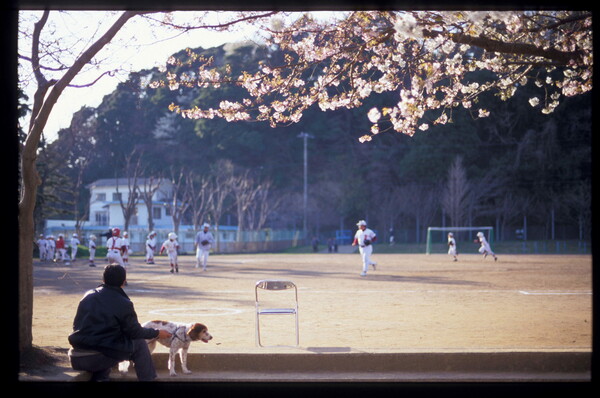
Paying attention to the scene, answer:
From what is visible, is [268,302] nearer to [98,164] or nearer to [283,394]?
[283,394]

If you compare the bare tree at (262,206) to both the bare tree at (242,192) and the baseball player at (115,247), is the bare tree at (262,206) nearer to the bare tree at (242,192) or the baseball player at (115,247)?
the bare tree at (242,192)

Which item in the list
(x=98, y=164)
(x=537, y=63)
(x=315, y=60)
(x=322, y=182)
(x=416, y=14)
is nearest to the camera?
(x=416, y=14)

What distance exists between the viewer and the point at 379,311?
13047 millimetres

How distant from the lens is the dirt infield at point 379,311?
9.39 m

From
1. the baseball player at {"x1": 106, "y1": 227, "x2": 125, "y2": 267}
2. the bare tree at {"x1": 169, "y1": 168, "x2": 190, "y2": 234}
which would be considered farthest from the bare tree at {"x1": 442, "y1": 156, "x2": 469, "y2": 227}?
the baseball player at {"x1": 106, "y1": 227, "x2": 125, "y2": 267}

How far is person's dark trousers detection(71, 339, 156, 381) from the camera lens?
6801 millimetres

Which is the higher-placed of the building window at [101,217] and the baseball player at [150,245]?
the building window at [101,217]

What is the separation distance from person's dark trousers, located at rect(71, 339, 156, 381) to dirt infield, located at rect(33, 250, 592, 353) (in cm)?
128

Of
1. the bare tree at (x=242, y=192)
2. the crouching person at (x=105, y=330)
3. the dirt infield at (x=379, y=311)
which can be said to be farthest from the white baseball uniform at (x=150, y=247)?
the crouching person at (x=105, y=330)

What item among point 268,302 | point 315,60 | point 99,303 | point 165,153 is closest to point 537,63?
point 315,60

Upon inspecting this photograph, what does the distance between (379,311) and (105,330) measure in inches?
289

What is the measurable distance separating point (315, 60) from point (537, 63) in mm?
3256

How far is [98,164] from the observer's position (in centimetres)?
7131

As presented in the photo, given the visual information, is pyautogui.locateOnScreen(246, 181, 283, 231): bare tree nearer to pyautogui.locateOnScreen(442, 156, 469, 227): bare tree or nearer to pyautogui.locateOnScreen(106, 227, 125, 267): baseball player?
pyautogui.locateOnScreen(442, 156, 469, 227): bare tree
